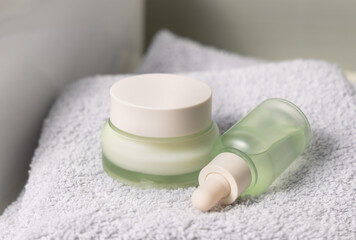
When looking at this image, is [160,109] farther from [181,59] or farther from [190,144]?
[181,59]

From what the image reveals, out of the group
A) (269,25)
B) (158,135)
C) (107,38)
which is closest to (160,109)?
(158,135)

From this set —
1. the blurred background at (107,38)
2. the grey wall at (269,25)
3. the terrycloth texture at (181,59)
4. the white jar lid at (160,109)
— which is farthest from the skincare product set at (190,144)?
the grey wall at (269,25)

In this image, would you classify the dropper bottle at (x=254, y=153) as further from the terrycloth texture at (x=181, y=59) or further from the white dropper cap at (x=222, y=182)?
the terrycloth texture at (x=181, y=59)

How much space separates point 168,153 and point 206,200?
59mm

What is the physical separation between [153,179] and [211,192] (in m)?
0.06

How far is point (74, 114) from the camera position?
56cm

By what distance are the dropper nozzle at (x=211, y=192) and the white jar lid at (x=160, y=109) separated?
0.05 metres

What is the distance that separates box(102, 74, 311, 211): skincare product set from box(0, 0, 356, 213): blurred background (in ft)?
0.38

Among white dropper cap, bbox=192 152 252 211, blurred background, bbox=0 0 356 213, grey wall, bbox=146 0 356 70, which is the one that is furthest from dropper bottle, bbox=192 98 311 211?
grey wall, bbox=146 0 356 70

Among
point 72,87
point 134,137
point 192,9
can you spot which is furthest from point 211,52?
point 134,137

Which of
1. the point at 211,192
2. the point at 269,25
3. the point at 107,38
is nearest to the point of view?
the point at 211,192

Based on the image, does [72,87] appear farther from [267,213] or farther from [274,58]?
[274,58]

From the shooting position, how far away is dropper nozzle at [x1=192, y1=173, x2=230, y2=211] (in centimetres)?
40

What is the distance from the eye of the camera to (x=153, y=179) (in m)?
0.44
